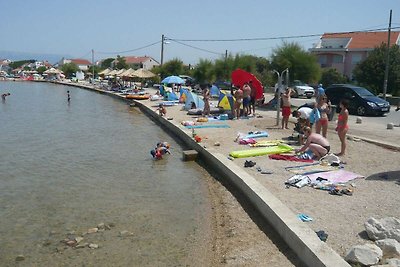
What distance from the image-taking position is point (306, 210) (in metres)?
6.68

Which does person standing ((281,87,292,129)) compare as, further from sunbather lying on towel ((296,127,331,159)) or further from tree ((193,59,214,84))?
tree ((193,59,214,84))

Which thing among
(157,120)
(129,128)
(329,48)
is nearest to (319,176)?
(129,128)

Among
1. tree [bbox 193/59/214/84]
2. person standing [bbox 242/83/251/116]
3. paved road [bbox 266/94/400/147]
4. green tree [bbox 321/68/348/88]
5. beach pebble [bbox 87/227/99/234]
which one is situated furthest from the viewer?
tree [bbox 193/59/214/84]

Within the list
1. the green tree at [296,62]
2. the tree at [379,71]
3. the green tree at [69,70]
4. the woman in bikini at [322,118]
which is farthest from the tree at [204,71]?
the green tree at [69,70]

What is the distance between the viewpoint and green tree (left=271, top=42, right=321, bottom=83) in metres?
24.8

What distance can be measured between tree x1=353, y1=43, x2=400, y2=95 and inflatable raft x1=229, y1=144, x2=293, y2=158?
24.7m

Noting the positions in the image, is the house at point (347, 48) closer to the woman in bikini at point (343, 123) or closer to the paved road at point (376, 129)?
the paved road at point (376, 129)

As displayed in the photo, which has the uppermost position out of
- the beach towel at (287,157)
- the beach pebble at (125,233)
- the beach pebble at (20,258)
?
the beach towel at (287,157)

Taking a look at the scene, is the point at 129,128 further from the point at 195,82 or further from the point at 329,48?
the point at 329,48

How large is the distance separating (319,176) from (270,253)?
11.2 feet

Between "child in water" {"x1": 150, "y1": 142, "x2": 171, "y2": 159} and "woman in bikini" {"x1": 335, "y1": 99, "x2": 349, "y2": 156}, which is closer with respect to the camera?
"woman in bikini" {"x1": 335, "y1": 99, "x2": 349, "y2": 156}

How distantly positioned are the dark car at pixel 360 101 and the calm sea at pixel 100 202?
10352 millimetres

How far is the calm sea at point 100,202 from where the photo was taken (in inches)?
251

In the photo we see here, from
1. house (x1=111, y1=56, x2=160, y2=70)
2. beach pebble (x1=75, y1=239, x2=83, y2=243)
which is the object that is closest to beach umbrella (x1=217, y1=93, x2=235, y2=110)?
beach pebble (x1=75, y1=239, x2=83, y2=243)
